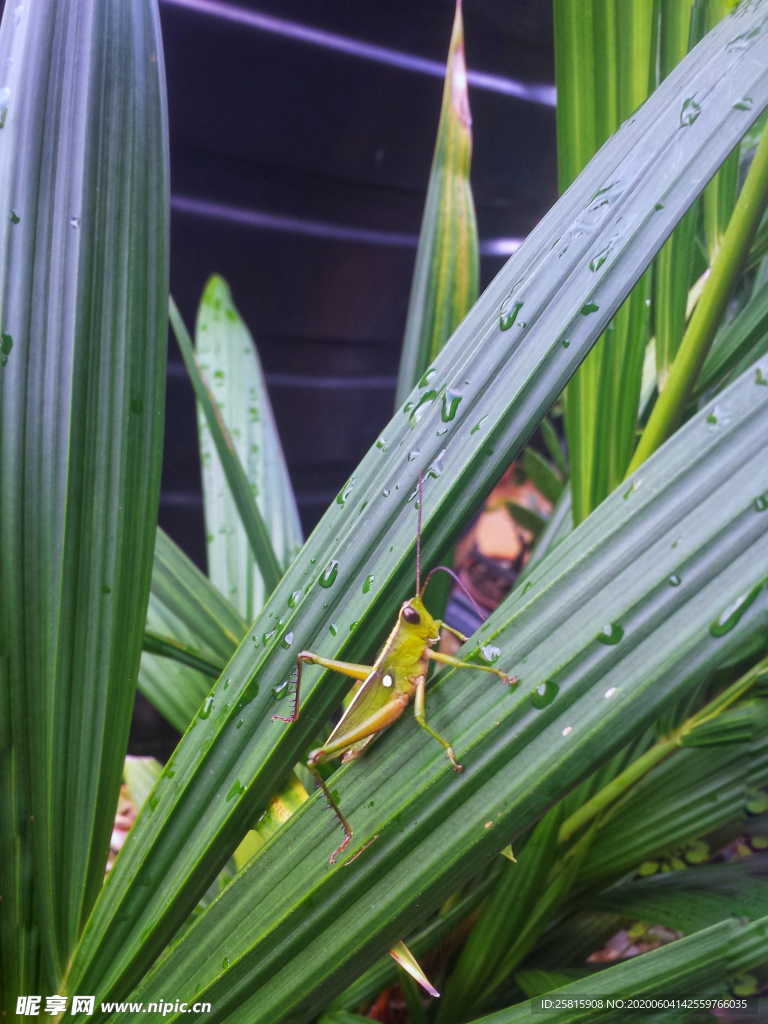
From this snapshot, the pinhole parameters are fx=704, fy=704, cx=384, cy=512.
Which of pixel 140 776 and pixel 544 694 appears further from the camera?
pixel 140 776

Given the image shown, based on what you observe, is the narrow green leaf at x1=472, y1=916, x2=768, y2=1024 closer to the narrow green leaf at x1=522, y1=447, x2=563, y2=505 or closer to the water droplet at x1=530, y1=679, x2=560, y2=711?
the water droplet at x1=530, y1=679, x2=560, y2=711

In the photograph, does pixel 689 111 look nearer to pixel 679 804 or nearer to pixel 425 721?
pixel 425 721

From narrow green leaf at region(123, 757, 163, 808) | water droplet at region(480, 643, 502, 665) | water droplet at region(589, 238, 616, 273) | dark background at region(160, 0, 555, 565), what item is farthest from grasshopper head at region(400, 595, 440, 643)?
dark background at region(160, 0, 555, 565)

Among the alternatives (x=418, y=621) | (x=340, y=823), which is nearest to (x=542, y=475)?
(x=418, y=621)

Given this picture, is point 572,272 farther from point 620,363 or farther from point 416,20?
point 416,20

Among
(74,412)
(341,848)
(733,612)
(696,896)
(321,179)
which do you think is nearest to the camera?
(733,612)

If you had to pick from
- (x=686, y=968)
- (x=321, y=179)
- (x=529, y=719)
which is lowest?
(x=686, y=968)
